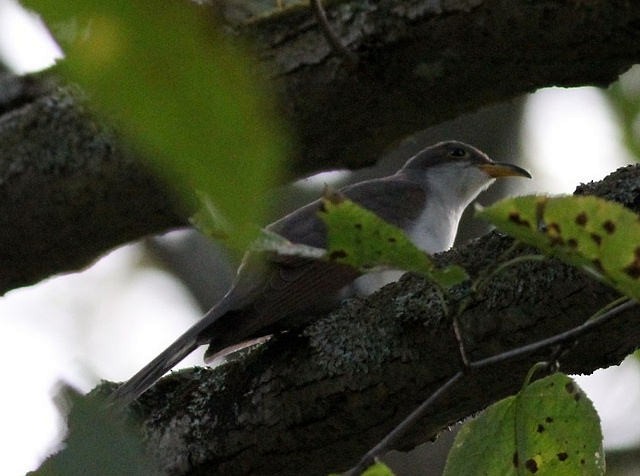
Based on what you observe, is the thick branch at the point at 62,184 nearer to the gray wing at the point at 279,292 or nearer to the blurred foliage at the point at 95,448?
the gray wing at the point at 279,292

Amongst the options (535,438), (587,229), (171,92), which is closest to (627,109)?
(535,438)

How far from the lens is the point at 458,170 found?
6.61 meters

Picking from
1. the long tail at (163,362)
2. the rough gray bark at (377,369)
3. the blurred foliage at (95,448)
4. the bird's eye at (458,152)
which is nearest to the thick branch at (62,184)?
the long tail at (163,362)

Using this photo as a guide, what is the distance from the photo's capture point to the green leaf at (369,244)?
1459mm

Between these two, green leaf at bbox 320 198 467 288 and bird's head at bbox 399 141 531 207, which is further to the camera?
bird's head at bbox 399 141 531 207

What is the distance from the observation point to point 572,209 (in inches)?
55.3

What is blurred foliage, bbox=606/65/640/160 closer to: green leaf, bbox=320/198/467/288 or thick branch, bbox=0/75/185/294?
thick branch, bbox=0/75/185/294

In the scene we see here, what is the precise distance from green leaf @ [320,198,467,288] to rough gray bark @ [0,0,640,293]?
1503mm

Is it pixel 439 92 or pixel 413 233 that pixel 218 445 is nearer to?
pixel 439 92

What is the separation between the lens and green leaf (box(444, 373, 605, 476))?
210 centimetres

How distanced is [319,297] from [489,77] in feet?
4.08

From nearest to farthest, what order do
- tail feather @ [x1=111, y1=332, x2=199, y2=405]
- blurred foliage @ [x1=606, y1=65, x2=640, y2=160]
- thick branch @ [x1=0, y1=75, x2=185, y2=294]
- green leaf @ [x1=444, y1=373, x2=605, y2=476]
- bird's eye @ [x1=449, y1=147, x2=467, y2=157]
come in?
green leaf @ [x1=444, y1=373, x2=605, y2=476] < tail feather @ [x1=111, y1=332, x2=199, y2=405] < thick branch @ [x1=0, y1=75, x2=185, y2=294] < blurred foliage @ [x1=606, y1=65, x2=640, y2=160] < bird's eye @ [x1=449, y1=147, x2=467, y2=157]

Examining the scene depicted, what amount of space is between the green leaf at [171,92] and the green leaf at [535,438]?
5.43ft

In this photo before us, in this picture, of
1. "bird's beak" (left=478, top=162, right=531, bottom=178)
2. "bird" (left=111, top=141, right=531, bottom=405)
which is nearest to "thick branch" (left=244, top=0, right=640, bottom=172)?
"bird" (left=111, top=141, right=531, bottom=405)
